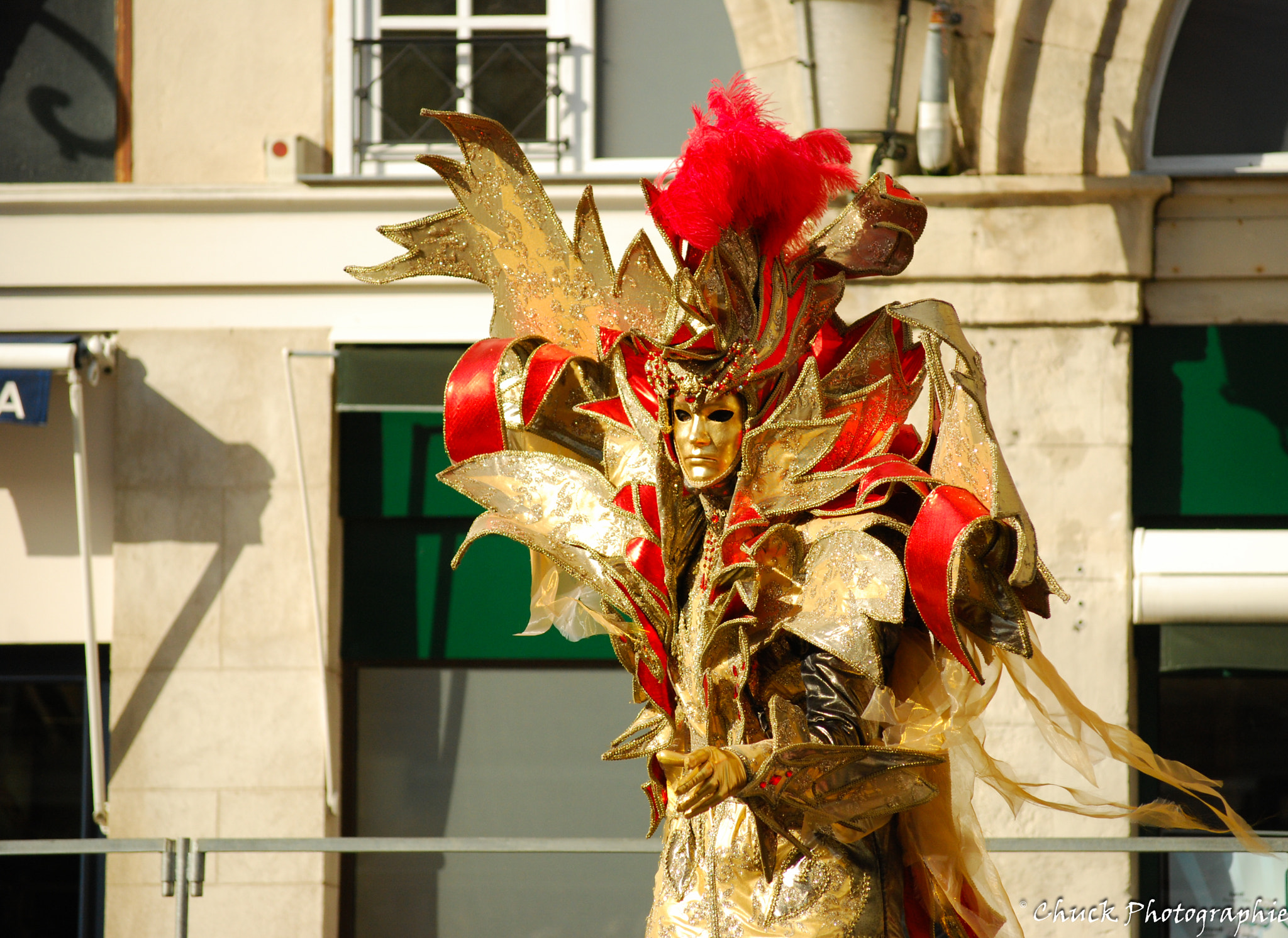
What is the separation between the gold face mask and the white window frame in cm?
317

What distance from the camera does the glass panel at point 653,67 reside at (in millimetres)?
5707

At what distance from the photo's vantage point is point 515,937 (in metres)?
4.24

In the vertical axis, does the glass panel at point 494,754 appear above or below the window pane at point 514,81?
below

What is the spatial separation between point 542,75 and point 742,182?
338 cm

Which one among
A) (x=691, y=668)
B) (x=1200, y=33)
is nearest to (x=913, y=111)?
(x=1200, y=33)

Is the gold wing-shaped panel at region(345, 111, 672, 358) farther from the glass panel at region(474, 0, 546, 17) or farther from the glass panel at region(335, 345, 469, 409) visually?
the glass panel at region(474, 0, 546, 17)

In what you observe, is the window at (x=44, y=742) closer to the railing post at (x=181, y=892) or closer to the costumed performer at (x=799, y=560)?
the railing post at (x=181, y=892)

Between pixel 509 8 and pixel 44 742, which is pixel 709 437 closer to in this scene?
pixel 509 8

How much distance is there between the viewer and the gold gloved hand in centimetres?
219

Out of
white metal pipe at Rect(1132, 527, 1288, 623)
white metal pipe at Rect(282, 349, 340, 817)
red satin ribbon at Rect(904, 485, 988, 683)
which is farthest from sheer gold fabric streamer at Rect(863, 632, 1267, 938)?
white metal pipe at Rect(282, 349, 340, 817)

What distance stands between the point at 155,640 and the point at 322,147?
2083mm

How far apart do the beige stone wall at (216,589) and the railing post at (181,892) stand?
1.27m

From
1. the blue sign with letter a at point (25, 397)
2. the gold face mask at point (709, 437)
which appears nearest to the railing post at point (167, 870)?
the blue sign with letter a at point (25, 397)

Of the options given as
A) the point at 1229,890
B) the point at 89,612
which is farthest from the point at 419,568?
the point at 1229,890
